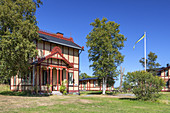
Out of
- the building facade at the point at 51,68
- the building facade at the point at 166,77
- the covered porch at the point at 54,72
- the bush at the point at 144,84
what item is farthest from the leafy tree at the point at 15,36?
the building facade at the point at 166,77

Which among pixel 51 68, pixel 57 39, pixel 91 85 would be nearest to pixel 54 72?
pixel 51 68

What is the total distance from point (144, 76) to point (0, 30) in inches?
566

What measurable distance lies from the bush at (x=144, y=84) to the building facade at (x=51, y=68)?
389 inches

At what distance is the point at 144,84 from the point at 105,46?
12828 mm

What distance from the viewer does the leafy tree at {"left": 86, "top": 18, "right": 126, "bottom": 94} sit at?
28172mm

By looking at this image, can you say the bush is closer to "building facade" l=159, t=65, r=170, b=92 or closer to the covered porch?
the covered porch

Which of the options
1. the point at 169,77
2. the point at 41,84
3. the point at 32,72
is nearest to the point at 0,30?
the point at 32,72

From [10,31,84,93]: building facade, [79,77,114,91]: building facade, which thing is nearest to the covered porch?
[10,31,84,93]: building facade

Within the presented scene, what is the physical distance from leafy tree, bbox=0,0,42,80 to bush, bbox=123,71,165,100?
31.6 ft

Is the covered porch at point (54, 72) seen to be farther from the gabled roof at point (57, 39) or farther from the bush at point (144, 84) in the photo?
the bush at point (144, 84)

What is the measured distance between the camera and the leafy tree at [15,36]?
17.2 metres

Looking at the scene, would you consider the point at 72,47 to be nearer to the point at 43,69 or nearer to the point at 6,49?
the point at 43,69

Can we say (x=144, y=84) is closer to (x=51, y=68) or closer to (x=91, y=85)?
(x=51, y=68)

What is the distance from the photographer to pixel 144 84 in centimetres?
1644
